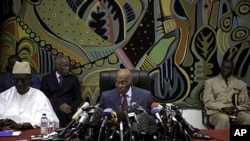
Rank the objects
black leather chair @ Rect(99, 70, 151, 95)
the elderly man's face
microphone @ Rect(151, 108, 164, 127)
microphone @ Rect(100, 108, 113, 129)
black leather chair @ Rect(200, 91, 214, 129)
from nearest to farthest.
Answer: microphone @ Rect(100, 108, 113, 129) → microphone @ Rect(151, 108, 164, 127) → the elderly man's face → black leather chair @ Rect(99, 70, 151, 95) → black leather chair @ Rect(200, 91, 214, 129)

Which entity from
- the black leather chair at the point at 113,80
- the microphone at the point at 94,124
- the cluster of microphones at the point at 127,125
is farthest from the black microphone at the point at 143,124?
the black leather chair at the point at 113,80

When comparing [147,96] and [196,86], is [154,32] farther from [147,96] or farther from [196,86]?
[147,96]

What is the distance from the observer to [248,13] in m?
6.07

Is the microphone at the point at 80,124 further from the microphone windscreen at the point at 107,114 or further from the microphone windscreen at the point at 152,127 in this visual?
the microphone windscreen at the point at 152,127

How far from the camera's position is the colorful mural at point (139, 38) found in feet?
20.1

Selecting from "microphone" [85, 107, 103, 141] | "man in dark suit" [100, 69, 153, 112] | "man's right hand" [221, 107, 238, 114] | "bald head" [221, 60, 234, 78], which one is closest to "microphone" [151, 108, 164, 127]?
"microphone" [85, 107, 103, 141]

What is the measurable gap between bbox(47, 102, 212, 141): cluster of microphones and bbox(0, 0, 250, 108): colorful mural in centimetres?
312

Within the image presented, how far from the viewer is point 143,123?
116 inches

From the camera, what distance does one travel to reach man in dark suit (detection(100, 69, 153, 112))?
4.41 meters

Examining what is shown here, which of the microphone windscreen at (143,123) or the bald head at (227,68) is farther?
the bald head at (227,68)

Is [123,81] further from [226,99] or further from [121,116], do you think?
[226,99]

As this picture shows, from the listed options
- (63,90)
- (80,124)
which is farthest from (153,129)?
(63,90)

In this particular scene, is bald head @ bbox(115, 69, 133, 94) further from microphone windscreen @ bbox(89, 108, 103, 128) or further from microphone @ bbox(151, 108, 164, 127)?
microphone windscreen @ bbox(89, 108, 103, 128)

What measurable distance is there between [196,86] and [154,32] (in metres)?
0.94
